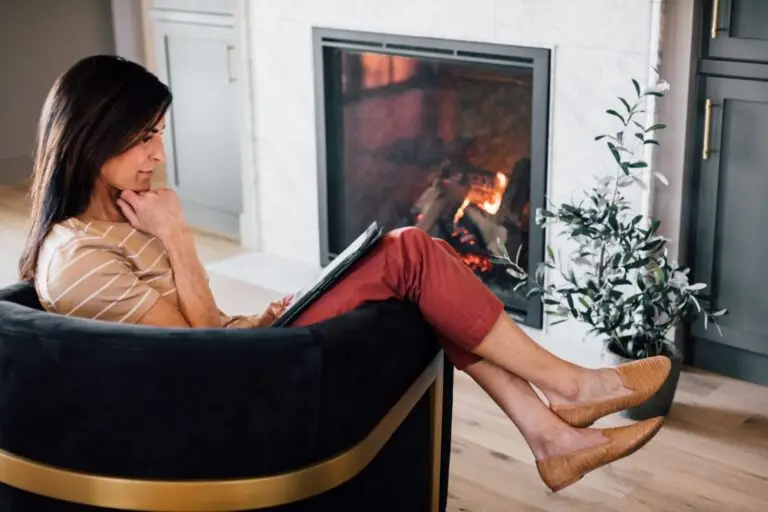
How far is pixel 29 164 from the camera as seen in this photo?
17.6 ft

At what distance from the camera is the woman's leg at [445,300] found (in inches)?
71.2

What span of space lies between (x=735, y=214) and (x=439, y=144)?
3.31 feet

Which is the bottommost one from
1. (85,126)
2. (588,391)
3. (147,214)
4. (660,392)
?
(660,392)

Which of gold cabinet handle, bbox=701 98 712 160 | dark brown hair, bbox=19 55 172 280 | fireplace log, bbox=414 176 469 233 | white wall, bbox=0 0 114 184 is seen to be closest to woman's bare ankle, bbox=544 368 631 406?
dark brown hair, bbox=19 55 172 280

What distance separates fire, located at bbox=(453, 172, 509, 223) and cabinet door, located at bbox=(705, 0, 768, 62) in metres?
0.80

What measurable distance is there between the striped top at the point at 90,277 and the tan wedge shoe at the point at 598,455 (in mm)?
789

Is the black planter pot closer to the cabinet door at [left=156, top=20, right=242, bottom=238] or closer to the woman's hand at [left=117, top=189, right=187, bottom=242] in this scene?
the woman's hand at [left=117, top=189, right=187, bottom=242]

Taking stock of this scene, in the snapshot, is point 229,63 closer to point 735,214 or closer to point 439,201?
point 439,201

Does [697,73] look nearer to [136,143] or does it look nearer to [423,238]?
[423,238]

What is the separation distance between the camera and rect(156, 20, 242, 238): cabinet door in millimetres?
4219

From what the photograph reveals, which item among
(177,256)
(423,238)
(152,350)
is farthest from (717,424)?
(152,350)

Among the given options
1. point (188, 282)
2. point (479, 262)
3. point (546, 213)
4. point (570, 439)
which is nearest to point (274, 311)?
point (188, 282)

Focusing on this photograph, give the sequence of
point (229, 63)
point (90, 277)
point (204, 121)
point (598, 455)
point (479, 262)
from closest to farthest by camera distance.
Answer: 1. point (90, 277)
2. point (598, 455)
3. point (479, 262)
4. point (229, 63)
5. point (204, 121)

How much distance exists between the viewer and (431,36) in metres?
3.29
